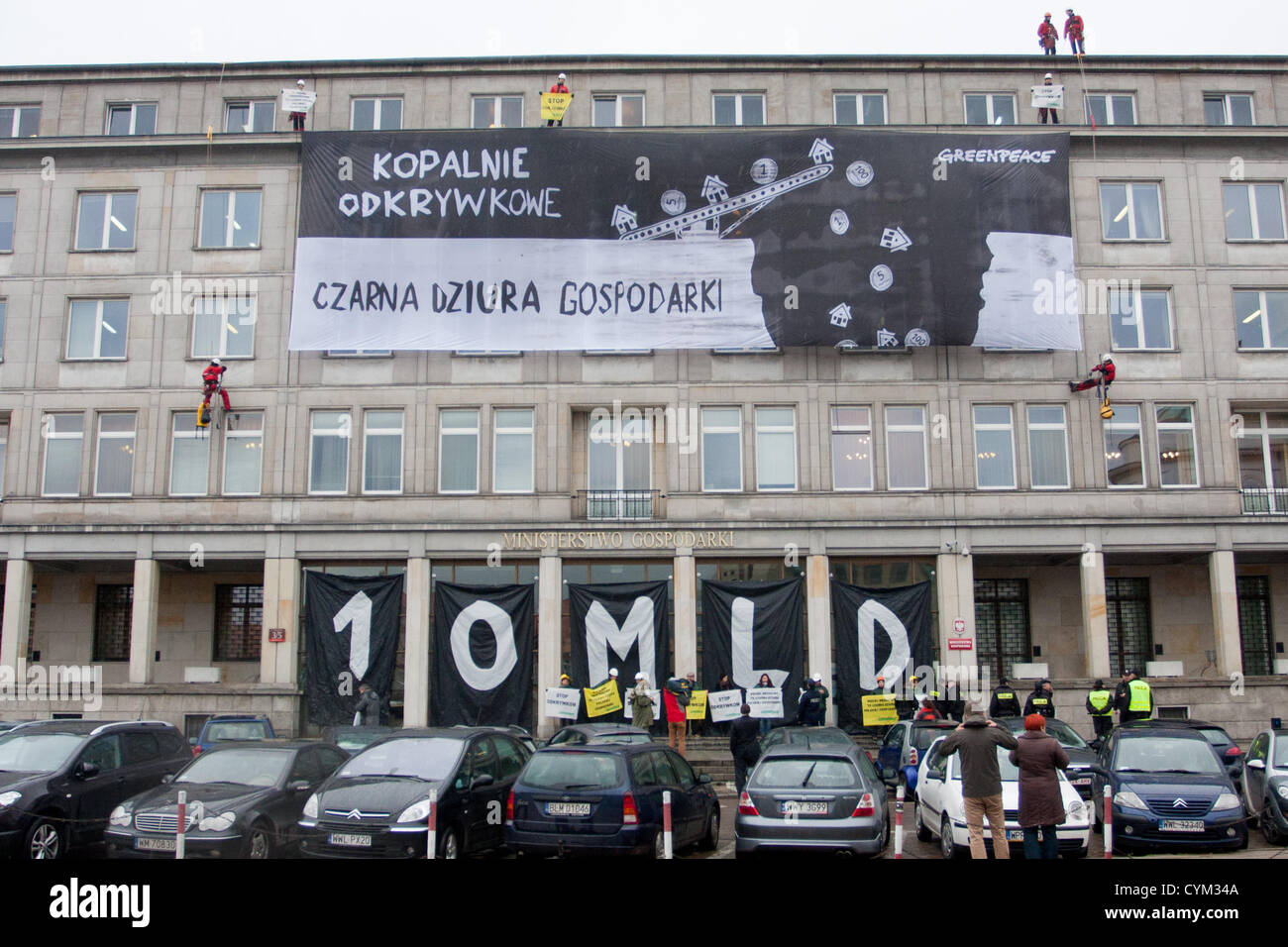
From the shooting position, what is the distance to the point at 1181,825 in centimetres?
1426

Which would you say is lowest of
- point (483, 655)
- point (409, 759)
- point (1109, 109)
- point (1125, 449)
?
point (409, 759)

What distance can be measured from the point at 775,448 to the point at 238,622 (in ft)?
54.2

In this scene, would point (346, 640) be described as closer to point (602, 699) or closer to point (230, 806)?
point (602, 699)

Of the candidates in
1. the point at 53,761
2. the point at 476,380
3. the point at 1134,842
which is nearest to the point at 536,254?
the point at 476,380

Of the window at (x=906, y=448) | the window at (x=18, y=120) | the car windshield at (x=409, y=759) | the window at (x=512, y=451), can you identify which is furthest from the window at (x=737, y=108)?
the car windshield at (x=409, y=759)

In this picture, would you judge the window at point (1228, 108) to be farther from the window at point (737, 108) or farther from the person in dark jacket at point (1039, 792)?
the person in dark jacket at point (1039, 792)

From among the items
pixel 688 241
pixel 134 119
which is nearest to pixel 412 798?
pixel 688 241

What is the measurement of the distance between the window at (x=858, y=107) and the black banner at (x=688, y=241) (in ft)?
8.68

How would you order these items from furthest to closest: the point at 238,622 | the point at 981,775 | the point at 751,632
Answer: the point at 238,622
the point at 751,632
the point at 981,775

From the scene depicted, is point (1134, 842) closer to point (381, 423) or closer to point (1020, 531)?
point (1020, 531)

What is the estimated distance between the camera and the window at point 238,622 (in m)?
31.6

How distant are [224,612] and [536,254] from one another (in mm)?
14007

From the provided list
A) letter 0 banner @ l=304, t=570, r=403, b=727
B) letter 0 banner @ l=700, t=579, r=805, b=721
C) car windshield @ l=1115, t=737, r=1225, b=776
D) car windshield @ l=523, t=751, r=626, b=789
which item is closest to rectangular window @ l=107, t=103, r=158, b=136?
letter 0 banner @ l=304, t=570, r=403, b=727

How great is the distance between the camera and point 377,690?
28.0m
